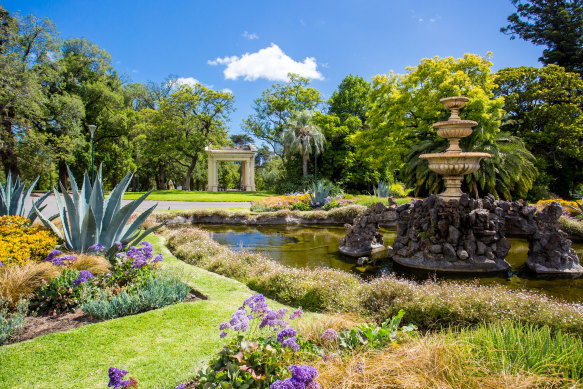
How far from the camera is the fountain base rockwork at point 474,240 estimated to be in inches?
275

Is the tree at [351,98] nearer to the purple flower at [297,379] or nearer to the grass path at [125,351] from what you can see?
the grass path at [125,351]

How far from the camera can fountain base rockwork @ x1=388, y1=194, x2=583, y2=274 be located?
698cm

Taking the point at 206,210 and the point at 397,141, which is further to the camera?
the point at 397,141

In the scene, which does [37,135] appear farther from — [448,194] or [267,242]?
[448,194]

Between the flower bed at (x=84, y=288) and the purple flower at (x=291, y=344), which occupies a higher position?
the purple flower at (x=291, y=344)

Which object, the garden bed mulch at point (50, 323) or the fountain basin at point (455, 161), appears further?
the fountain basin at point (455, 161)

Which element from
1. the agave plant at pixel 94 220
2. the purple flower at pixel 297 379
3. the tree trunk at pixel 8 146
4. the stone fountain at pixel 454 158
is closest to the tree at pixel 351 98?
the stone fountain at pixel 454 158

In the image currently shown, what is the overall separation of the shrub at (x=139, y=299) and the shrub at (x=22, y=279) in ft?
2.08

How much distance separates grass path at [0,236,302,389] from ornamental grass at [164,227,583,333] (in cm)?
124

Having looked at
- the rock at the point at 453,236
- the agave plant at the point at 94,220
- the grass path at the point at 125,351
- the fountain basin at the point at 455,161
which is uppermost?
the fountain basin at the point at 455,161

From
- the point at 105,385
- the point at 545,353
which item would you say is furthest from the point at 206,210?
the point at 545,353

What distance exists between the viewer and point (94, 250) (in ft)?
16.3

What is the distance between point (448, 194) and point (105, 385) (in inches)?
344

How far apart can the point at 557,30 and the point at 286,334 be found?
3443cm
